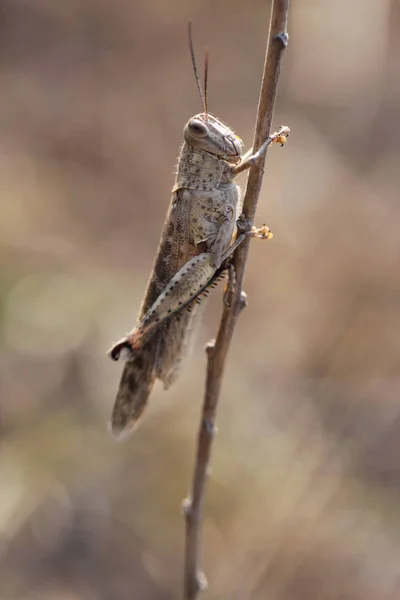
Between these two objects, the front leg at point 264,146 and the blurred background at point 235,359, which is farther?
the blurred background at point 235,359

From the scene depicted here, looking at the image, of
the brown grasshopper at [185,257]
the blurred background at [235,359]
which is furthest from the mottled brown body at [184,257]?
the blurred background at [235,359]

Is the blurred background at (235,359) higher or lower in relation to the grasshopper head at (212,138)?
lower

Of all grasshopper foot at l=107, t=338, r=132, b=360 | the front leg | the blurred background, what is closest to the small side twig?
the front leg

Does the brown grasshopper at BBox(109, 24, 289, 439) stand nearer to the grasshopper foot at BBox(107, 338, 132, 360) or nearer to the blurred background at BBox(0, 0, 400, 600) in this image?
the grasshopper foot at BBox(107, 338, 132, 360)

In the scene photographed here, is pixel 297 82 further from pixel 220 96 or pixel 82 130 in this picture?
pixel 82 130

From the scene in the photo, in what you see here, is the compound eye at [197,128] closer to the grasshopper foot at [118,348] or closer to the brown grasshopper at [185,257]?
the brown grasshopper at [185,257]

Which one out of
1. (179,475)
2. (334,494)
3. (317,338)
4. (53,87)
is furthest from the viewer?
(53,87)

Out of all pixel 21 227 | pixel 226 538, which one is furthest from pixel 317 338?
pixel 21 227
